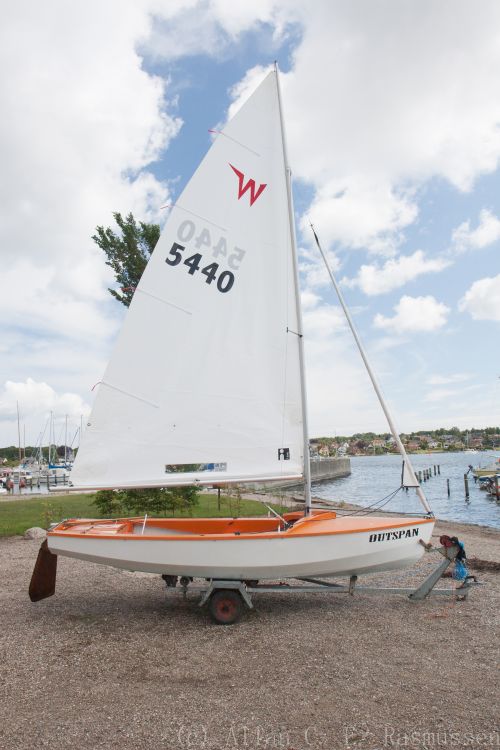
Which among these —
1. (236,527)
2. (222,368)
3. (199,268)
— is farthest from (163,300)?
(236,527)

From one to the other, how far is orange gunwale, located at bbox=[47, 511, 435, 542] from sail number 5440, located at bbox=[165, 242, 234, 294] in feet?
12.0

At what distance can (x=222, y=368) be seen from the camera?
7.53m

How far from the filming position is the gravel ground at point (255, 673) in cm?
390

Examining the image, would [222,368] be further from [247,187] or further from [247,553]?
[247,187]

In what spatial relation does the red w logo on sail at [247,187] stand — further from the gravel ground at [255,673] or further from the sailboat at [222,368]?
the gravel ground at [255,673]

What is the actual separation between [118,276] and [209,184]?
39.6ft

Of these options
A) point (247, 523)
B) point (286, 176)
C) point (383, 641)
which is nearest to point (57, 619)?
point (247, 523)

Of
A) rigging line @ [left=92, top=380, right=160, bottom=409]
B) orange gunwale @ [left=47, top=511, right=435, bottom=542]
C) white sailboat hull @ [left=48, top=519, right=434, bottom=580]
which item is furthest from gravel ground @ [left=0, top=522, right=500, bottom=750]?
rigging line @ [left=92, top=380, right=160, bottom=409]

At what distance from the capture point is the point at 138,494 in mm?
15242

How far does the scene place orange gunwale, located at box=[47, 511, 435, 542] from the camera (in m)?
6.40

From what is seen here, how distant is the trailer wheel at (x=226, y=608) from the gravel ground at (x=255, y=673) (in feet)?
0.45

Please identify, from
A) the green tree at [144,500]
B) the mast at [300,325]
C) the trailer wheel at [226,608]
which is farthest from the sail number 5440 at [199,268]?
the green tree at [144,500]

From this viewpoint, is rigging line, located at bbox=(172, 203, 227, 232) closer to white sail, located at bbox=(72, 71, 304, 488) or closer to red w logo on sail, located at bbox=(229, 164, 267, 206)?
white sail, located at bbox=(72, 71, 304, 488)

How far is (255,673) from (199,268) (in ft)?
17.9
